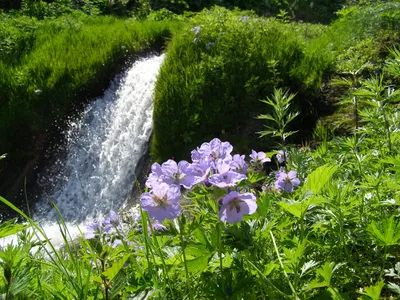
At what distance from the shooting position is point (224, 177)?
41.4 inches

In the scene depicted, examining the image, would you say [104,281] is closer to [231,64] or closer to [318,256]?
[318,256]

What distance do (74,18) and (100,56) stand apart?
117 inches

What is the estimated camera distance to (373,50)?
181 inches

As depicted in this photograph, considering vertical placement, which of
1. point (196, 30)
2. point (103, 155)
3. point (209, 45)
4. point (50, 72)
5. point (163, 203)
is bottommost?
point (103, 155)

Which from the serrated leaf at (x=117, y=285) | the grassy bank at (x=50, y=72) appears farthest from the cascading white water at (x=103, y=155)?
the serrated leaf at (x=117, y=285)

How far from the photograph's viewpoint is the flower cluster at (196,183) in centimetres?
102

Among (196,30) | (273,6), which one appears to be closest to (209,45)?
(196,30)

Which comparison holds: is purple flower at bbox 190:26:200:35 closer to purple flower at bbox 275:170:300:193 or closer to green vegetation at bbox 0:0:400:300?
green vegetation at bbox 0:0:400:300

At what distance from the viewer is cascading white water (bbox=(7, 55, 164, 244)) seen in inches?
202

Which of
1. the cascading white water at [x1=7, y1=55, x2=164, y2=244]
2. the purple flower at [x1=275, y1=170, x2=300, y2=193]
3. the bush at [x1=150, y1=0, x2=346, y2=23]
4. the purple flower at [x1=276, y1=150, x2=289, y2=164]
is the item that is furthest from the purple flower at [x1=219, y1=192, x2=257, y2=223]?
the bush at [x1=150, y1=0, x2=346, y2=23]

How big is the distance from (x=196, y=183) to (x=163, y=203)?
93mm

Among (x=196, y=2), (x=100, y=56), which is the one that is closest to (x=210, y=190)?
(x=100, y=56)

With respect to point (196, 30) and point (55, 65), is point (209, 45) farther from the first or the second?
point (55, 65)

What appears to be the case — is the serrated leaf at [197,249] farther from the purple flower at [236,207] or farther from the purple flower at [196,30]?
the purple flower at [196,30]
